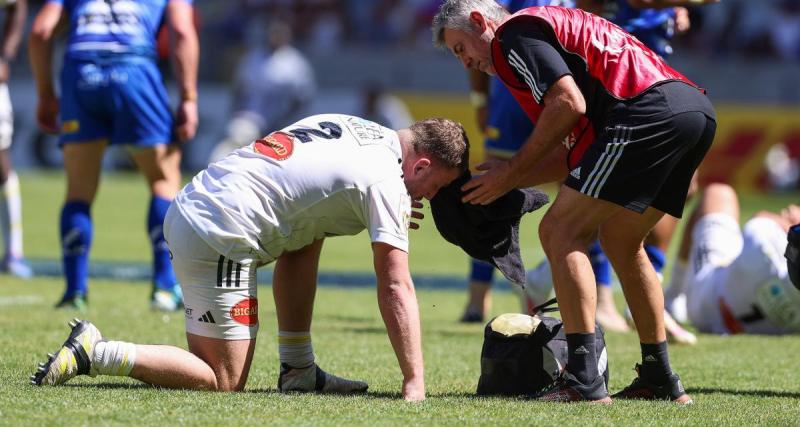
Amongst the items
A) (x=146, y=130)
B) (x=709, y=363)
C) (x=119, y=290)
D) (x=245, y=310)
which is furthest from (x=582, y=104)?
(x=119, y=290)

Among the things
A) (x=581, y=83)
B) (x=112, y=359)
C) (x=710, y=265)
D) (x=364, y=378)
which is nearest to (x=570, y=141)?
(x=581, y=83)

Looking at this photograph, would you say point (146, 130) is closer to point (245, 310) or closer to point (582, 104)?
point (245, 310)

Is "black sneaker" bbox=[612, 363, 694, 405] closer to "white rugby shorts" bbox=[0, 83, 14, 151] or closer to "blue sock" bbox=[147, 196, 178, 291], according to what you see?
"blue sock" bbox=[147, 196, 178, 291]

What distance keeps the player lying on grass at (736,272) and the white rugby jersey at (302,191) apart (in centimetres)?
307

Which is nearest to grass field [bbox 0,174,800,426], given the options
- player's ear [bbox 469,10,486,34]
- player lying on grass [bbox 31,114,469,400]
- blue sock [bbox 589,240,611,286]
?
player lying on grass [bbox 31,114,469,400]

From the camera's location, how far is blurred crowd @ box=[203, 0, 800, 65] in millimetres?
23703

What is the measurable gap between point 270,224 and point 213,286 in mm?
365

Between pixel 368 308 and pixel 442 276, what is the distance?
235 cm

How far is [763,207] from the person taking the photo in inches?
747

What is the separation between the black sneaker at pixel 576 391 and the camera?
4930mm

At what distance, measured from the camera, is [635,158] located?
4.82 m

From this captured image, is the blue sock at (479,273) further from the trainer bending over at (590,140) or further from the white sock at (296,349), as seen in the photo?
the trainer bending over at (590,140)

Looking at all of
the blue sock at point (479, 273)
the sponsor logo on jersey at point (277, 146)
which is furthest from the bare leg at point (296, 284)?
the blue sock at point (479, 273)

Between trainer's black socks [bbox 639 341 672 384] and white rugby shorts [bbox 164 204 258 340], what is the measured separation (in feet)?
5.43
